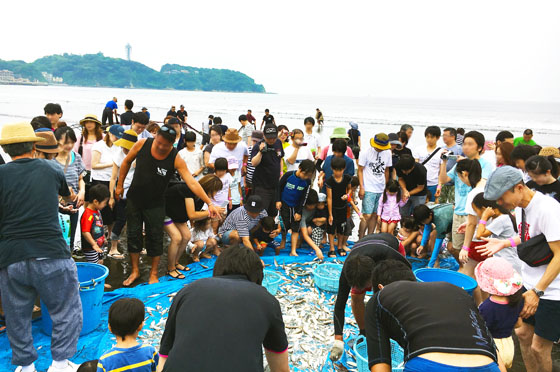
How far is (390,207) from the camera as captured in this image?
7.03 meters

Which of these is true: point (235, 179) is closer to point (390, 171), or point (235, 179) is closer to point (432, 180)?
point (390, 171)

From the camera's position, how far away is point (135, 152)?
513cm

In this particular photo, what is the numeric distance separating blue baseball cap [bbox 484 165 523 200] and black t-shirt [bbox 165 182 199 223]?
4.11 m

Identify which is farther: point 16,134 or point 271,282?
point 271,282

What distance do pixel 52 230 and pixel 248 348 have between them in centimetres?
230

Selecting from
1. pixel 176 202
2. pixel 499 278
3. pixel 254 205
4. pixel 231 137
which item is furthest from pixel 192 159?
pixel 499 278

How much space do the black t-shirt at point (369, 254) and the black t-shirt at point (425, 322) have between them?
1.07 m

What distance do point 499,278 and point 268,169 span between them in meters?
4.47

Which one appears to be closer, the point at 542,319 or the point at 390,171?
the point at 542,319

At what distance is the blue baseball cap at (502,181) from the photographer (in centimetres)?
310

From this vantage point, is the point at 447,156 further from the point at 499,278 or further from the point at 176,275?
the point at 176,275

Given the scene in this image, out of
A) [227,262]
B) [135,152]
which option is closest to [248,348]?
[227,262]

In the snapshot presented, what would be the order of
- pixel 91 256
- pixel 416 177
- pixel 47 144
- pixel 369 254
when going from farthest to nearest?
pixel 416 177, pixel 91 256, pixel 47 144, pixel 369 254

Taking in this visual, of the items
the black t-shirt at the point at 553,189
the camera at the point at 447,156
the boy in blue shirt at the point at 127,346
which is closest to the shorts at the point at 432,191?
the camera at the point at 447,156
